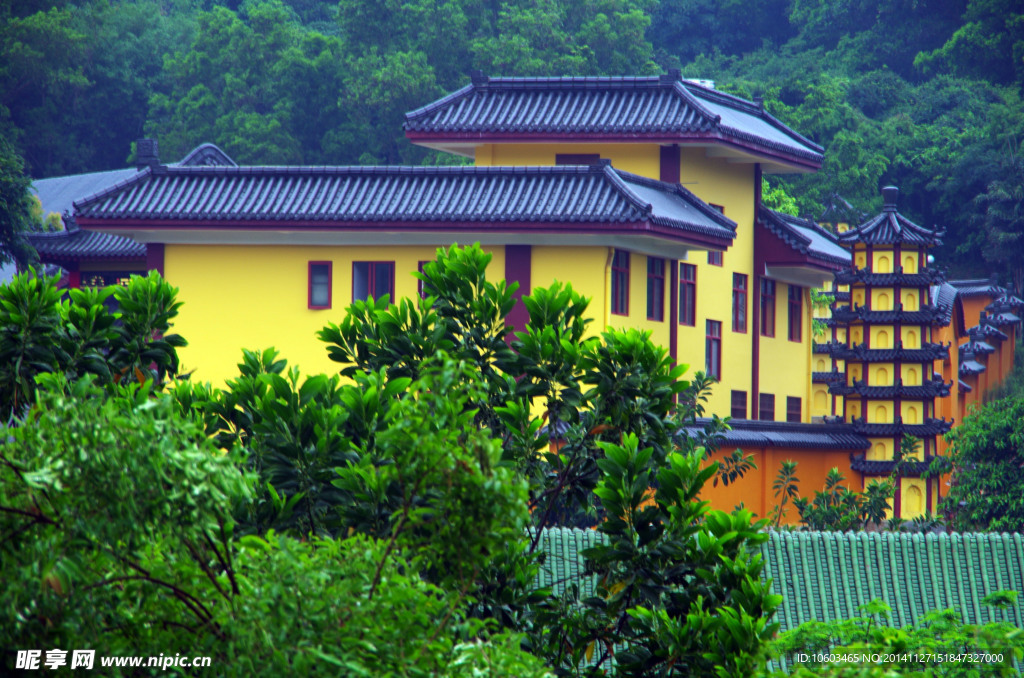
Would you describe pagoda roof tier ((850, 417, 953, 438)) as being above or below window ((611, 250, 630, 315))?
below

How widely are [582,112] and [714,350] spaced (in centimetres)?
589

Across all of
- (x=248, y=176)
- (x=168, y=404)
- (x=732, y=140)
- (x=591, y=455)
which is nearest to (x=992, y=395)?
(x=732, y=140)

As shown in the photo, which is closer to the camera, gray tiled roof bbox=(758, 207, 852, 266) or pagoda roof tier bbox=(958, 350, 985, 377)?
gray tiled roof bbox=(758, 207, 852, 266)

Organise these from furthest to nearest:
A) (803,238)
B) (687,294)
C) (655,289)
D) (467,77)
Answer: (467,77)
(803,238)
(687,294)
(655,289)

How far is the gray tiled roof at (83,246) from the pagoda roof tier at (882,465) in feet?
60.0

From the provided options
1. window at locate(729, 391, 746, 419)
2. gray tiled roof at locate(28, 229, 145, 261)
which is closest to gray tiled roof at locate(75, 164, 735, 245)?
window at locate(729, 391, 746, 419)

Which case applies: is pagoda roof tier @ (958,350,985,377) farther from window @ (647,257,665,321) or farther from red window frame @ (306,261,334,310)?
red window frame @ (306,261,334,310)

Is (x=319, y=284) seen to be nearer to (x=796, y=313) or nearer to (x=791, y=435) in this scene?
(x=791, y=435)

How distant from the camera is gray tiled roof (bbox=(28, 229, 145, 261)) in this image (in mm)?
33969

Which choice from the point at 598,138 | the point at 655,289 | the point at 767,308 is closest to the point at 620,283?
the point at 655,289

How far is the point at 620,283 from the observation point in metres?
25.5

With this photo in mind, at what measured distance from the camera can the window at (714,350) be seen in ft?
95.3

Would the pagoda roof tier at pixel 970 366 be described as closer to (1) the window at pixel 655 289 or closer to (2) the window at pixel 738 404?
(2) the window at pixel 738 404

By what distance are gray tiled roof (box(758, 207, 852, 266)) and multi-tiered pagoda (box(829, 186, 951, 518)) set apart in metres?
4.74
